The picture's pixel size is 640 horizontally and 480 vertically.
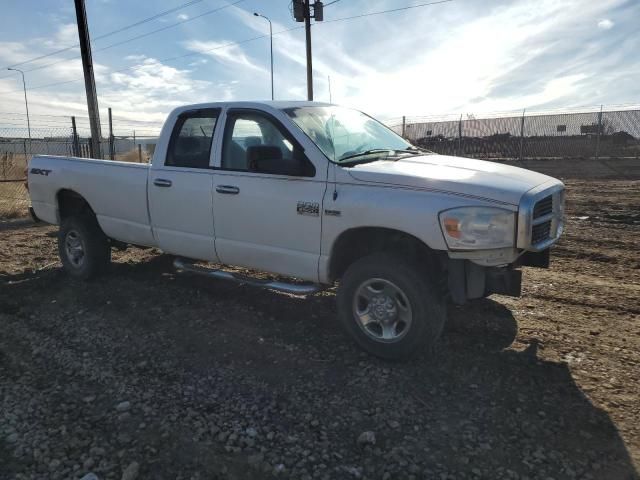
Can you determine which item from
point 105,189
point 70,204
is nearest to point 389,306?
point 105,189

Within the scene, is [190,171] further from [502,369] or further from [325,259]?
[502,369]

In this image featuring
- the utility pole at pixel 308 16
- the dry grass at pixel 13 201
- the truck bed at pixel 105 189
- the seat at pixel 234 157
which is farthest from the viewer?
the utility pole at pixel 308 16

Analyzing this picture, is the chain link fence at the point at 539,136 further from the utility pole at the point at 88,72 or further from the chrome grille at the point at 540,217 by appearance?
the chrome grille at the point at 540,217

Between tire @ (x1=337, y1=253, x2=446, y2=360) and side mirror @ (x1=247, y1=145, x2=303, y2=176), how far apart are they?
91cm

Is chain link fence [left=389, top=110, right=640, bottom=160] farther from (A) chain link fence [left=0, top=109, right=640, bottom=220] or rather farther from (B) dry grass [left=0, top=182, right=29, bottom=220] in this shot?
(B) dry grass [left=0, top=182, right=29, bottom=220]

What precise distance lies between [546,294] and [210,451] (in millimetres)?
3901

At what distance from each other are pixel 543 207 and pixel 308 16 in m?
19.7

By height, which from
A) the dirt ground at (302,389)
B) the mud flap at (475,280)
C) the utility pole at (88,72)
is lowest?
the dirt ground at (302,389)

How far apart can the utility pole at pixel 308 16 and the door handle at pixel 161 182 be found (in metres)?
17.3

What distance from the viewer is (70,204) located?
6473mm

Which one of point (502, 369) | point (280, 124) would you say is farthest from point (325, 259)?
point (502, 369)

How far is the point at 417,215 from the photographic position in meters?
3.62

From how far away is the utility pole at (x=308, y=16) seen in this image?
20.6 m

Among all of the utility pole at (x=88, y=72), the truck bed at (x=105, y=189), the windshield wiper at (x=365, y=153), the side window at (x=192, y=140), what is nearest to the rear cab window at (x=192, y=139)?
the side window at (x=192, y=140)
